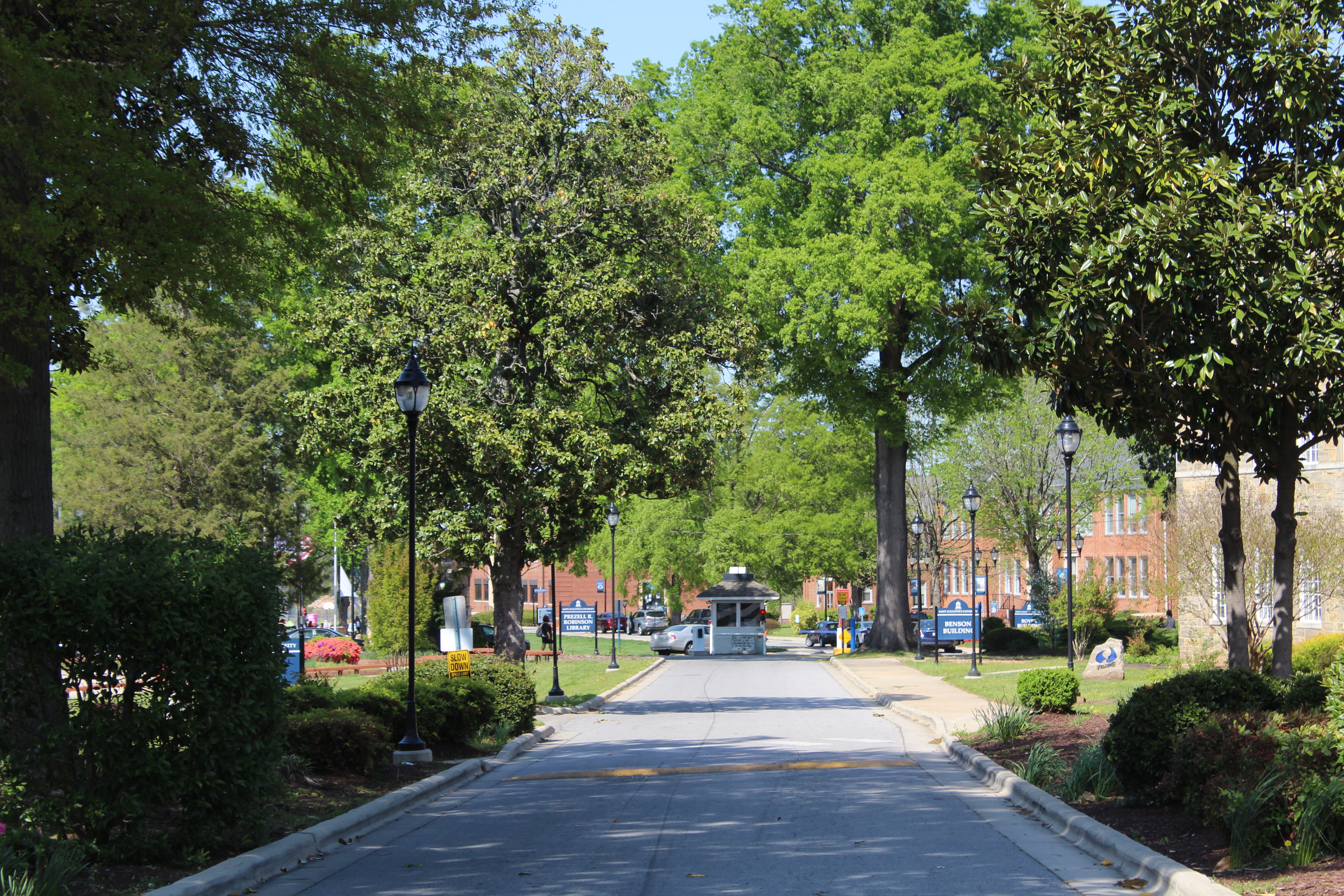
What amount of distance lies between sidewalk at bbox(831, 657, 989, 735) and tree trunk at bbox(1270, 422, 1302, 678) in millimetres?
5747

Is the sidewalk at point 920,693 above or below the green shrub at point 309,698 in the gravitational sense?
below

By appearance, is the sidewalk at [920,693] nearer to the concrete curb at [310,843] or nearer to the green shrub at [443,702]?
the green shrub at [443,702]

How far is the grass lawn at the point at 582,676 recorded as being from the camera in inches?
1035

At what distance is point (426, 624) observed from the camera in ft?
139

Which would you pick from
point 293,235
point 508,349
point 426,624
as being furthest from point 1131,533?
point 293,235

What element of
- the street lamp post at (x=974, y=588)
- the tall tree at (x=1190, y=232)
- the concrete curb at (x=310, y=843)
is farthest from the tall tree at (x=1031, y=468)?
the concrete curb at (x=310, y=843)

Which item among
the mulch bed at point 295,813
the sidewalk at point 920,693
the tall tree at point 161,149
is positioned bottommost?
the sidewalk at point 920,693

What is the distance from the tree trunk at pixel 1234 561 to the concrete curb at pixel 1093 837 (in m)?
2.62

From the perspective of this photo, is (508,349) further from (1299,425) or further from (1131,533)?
(1131,533)

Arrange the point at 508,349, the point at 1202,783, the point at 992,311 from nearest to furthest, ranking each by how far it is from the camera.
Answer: the point at 1202,783 → the point at 992,311 → the point at 508,349

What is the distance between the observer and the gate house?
4900cm

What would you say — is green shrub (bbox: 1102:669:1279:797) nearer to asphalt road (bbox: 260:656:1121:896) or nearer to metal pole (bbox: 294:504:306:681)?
asphalt road (bbox: 260:656:1121:896)

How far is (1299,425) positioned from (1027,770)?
429 centimetres

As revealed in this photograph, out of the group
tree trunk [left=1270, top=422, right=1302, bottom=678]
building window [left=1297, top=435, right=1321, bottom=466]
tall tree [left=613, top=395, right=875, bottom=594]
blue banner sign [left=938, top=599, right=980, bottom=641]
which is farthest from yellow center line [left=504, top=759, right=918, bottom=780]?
tall tree [left=613, top=395, right=875, bottom=594]
